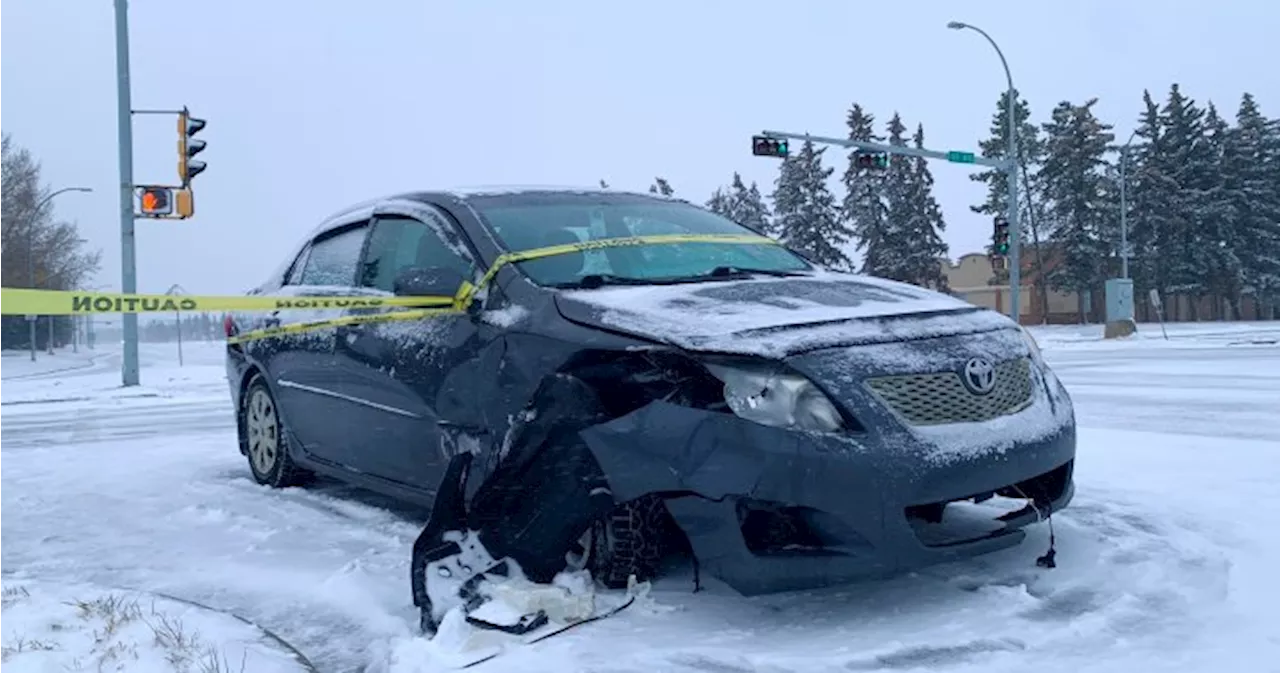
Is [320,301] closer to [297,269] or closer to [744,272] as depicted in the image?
[297,269]

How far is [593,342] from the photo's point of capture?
3.61m

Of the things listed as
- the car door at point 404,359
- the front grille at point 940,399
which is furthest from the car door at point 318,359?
the front grille at point 940,399

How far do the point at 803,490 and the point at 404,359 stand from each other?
6.65 ft

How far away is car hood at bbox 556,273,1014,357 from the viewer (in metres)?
3.35

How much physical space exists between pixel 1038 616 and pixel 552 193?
283 centimetres

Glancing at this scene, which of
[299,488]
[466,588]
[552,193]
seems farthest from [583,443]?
[299,488]

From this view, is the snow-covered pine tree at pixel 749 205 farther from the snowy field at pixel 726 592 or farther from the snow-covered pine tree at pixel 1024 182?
the snowy field at pixel 726 592

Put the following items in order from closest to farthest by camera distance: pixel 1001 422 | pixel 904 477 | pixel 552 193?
pixel 904 477 → pixel 1001 422 → pixel 552 193

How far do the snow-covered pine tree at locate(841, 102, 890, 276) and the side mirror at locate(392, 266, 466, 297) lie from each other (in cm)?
5515

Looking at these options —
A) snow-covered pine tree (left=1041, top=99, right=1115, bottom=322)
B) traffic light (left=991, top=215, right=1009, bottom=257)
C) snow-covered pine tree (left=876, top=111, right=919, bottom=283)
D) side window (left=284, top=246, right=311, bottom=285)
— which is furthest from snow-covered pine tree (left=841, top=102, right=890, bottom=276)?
side window (left=284, top=246, right=311, bottom=285)

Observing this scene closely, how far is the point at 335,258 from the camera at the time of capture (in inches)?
225

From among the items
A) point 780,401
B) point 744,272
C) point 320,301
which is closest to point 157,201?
point 320,301

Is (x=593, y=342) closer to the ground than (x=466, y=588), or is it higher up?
higher up

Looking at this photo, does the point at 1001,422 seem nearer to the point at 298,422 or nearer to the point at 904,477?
the point at 904,477
